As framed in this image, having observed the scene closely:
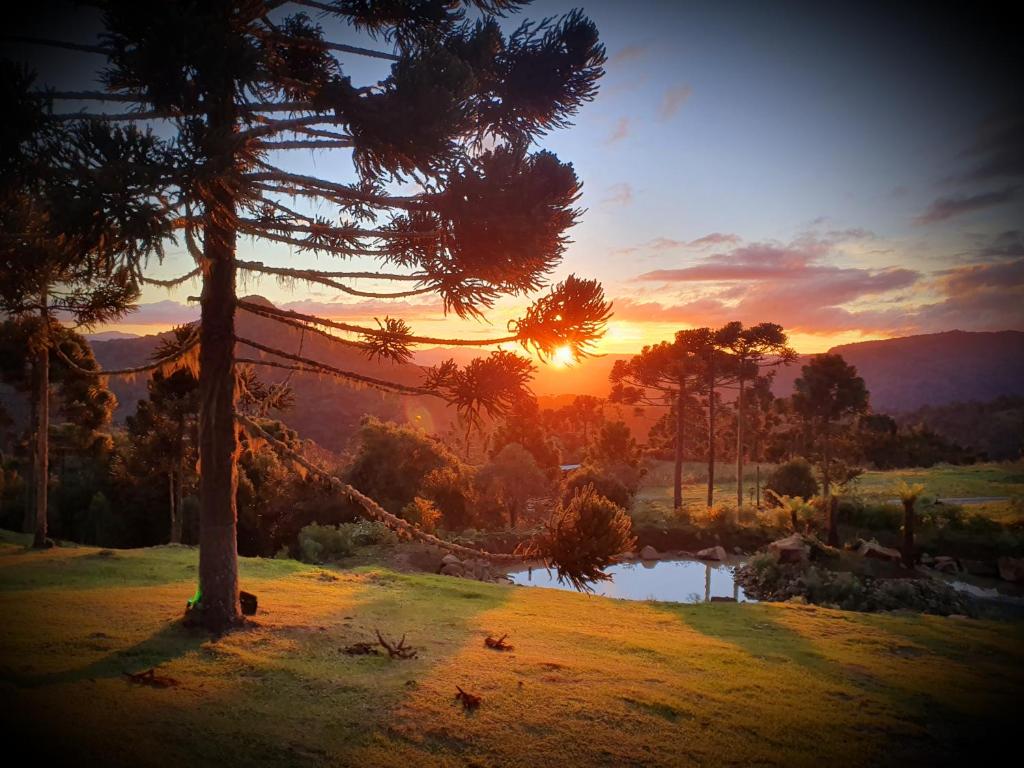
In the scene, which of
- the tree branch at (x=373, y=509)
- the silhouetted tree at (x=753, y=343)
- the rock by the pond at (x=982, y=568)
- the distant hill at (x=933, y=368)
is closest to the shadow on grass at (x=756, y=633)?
the tree branch at (x=373, y=509)

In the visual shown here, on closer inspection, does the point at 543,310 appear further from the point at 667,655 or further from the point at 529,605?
the point at 529,605

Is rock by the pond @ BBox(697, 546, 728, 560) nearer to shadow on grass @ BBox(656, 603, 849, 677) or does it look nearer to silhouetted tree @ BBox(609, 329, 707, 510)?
silhouetted tree @ BBox(609, 329, 707, 510)

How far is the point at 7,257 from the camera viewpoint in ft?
20.9

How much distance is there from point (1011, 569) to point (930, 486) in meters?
15.8

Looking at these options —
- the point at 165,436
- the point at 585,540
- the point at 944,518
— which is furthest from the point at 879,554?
the point at 165,436

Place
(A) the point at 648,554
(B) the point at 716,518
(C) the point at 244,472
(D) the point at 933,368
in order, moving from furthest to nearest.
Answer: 1. (D) the point at 933,368
2. (B) the point at 716,518
3. (C) the point at 244,472
4. (A) the point at 648,554

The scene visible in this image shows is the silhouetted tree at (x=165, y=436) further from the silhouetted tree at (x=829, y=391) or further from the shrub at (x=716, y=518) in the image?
the silhouetted tree at (x=829, y=391)

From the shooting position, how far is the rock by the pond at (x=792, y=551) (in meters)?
17.5

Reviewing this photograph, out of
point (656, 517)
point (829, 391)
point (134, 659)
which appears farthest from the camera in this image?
point (829, 391)

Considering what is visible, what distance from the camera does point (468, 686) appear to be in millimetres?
5824

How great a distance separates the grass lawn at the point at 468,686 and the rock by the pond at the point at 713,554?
12.1 m

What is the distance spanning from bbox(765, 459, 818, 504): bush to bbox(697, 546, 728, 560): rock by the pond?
11.2 meters

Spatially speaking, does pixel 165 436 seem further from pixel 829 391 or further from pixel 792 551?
pixel 829 391

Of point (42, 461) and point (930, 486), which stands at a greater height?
point (42, 461)
